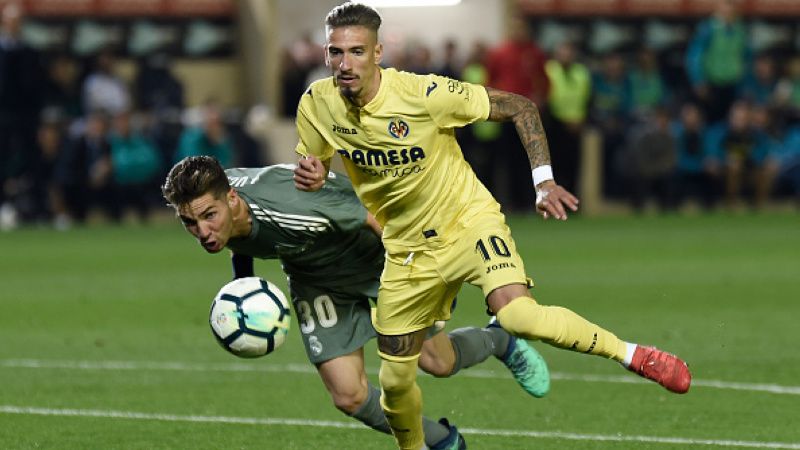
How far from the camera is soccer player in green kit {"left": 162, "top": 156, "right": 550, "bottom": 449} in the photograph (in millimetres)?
6922

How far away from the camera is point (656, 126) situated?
23.0 metres

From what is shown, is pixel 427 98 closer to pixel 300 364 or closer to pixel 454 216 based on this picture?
pixel 454 216

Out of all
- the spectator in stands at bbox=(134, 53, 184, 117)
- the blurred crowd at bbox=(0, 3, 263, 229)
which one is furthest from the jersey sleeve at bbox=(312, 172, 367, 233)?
the spectator in stands at bbox=(134, 53, 184, 117)

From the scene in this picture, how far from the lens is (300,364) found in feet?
34.5

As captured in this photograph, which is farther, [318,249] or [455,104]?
[318,249]

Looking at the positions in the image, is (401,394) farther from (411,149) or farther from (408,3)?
(408,3)

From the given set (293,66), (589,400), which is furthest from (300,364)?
(293,66)

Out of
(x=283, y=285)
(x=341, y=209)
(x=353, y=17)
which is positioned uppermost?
(x=353, y=17)

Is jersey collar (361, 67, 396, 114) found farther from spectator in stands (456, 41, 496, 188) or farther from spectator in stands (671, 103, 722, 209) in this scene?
spectator in stands (671, 103, 722, 209)

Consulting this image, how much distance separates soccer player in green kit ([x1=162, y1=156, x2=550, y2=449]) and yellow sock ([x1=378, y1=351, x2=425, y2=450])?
0.26m

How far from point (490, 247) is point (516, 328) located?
415mm

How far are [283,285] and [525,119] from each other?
7552 millimetres

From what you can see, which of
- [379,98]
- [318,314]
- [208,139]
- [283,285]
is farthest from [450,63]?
[379,98]

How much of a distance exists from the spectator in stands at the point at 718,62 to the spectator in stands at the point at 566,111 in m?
1.83
